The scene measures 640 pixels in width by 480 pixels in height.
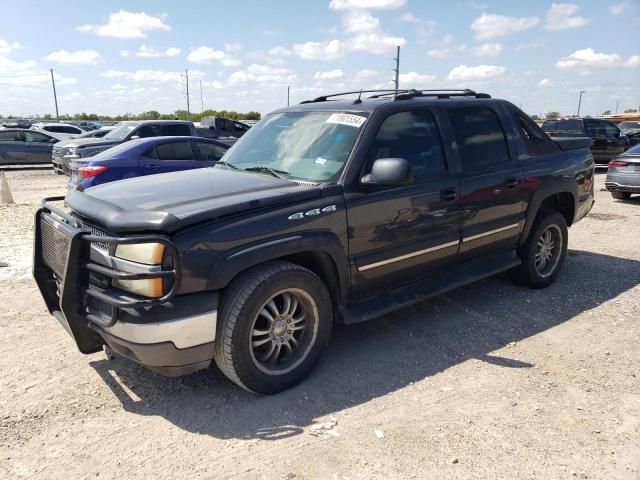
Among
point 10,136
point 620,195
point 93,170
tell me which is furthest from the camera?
point 10,136

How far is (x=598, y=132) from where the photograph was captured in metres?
17.6

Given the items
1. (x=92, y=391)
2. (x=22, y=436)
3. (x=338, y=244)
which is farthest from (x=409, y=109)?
(x=22, y=436)

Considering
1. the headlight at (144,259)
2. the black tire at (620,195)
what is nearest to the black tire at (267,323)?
the headlight at (144,259)

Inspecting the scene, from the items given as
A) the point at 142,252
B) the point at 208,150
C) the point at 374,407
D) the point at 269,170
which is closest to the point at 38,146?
the point at 208,150

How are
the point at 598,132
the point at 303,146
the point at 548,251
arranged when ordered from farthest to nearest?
the point at 598,132 → the point at 548,251 → the point at 303,146

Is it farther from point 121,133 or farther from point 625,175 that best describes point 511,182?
point 121,133

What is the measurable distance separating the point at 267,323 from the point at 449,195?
6.05ft

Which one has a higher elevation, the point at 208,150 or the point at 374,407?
the point at 208,150

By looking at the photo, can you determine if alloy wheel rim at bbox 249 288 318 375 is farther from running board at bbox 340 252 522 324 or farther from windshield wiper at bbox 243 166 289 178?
windshield wiper at bbox 243 166 289 178

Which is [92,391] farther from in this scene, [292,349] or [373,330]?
[373,330]

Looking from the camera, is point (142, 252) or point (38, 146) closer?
point (142, 252)

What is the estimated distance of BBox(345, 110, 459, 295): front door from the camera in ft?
11.7

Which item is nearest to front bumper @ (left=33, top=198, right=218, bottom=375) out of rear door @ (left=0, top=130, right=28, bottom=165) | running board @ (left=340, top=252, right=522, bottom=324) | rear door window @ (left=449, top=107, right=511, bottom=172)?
running board @ (left=340, top=252, right=522, bottom=324)

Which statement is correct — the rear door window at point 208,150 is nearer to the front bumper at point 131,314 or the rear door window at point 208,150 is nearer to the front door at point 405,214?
the front door at point 405,214
